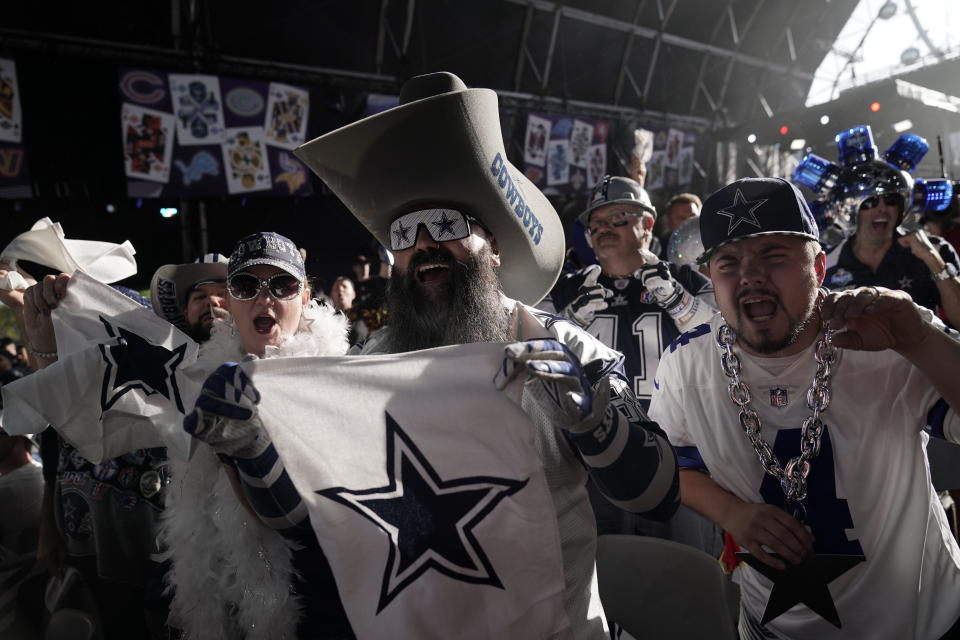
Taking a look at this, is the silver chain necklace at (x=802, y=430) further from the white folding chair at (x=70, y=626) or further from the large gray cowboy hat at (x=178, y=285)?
→ the white folding chair at (x=70, y=626)

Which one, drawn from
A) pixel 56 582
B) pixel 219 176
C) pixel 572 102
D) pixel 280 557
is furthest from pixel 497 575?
pixel 572 102

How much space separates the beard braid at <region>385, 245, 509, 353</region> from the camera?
1514mm

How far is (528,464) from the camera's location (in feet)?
4.06

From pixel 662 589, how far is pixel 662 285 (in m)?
1.42

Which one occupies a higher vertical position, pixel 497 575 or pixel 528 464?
pixel 528 464

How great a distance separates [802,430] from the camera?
1502mm

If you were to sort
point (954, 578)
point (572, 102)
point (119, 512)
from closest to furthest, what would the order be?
1. point (954, 578)
2. point (119, 512)
3. point (572, 102)

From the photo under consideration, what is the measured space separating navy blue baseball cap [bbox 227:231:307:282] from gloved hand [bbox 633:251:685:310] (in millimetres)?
1593

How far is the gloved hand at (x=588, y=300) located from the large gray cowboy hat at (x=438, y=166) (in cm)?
110

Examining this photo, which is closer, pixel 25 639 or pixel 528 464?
pixel 528 464

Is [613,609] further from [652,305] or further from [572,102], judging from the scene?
[572,102]

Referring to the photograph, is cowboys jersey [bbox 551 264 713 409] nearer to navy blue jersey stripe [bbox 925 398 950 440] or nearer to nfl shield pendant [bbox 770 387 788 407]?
nfl shield pendant [bbox 770 387 788 407]

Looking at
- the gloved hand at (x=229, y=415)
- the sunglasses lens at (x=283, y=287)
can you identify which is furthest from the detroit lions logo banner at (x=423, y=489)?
the sunglasses lens at (x=283, y=287)

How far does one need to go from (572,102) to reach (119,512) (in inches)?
385
